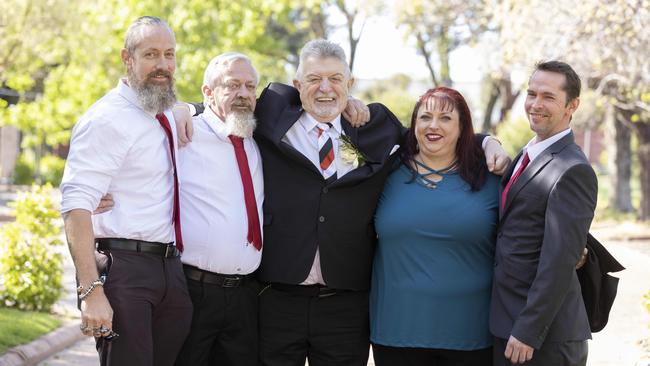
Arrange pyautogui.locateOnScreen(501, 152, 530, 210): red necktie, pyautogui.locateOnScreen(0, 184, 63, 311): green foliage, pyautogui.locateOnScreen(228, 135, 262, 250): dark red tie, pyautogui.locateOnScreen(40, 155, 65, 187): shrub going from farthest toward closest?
pyautogui.locateOnScreen(40, 155, 65, 187): shrub → pyautogui.locateOnScreen(0, 184, 63, 311): green foliage → pyautogui.locateOnScreen(228, 135, 262, 250): dark red tie → pyautogui.locateOnScreen(501, 152, 530, 210): red necktie

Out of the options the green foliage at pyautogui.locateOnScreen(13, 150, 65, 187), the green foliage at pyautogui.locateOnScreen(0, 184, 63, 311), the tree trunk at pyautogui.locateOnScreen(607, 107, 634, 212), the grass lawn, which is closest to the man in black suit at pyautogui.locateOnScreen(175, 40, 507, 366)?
the grass lawn

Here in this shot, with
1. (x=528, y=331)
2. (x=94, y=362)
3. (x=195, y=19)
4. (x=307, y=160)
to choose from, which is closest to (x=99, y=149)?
(x=307, y=160)

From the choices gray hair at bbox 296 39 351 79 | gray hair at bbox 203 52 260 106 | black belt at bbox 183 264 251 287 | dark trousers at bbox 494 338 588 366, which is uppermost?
gray hair at bbox 296 39 351 79

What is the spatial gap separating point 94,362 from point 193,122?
3584 millimetres

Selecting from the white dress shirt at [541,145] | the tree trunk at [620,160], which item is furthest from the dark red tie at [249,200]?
the tree trunk at [620,160]

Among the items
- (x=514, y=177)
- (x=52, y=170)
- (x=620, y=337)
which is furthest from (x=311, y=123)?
(x=52, y=170)

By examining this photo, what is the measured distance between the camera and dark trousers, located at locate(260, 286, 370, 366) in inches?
191

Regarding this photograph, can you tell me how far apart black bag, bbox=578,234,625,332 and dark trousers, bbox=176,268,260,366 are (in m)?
1.93

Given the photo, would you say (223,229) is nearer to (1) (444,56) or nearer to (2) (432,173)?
(2) (432,173)

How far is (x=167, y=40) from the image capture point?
4352mm

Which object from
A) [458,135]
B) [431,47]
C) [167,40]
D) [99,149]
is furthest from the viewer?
[431,47]

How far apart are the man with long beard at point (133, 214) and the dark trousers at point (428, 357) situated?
3.89ft

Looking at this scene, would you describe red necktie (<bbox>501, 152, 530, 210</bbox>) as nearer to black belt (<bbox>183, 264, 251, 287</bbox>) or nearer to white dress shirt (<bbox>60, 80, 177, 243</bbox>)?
black belt (<bbox>183, 264, 251, 287</bbox>)

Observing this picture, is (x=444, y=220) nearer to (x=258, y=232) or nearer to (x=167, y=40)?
(x=258, y=232)
